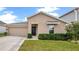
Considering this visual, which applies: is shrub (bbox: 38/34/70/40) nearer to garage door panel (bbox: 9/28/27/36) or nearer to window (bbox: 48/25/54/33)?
window (bbox: 48/25/54/33)

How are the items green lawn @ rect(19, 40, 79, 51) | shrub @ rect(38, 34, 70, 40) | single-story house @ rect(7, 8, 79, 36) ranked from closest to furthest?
green lawn @ rect(19, 40, 79, 51) < shrub @ rect(38, 34, 70, 40) < single-story house @ rect(7, 8, 79, 36)

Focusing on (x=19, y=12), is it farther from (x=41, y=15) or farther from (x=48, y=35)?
(x=41, y=15)

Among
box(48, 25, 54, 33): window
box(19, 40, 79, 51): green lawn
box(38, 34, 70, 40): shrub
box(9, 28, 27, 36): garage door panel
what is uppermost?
box(48, 25, 54, 33): window

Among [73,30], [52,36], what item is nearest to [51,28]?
[52,36]

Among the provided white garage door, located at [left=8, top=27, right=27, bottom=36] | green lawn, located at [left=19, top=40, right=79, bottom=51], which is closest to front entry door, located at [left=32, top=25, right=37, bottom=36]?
white garage door, located at [left=8, top=27, right=27, bottom=36]

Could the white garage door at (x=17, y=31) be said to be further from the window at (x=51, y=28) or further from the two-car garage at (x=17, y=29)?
the window at (x=51, y=28)

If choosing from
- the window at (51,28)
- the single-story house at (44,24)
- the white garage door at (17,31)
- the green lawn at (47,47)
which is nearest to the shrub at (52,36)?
the single-story house at (44,24)

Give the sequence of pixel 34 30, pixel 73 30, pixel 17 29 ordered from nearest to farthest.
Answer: pixel 73 30
pixel 17 29
pixel 34 30

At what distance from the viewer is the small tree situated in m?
18.0

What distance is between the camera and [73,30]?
18672 mm

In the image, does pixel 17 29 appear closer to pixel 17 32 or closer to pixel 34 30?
pixel 17 32
